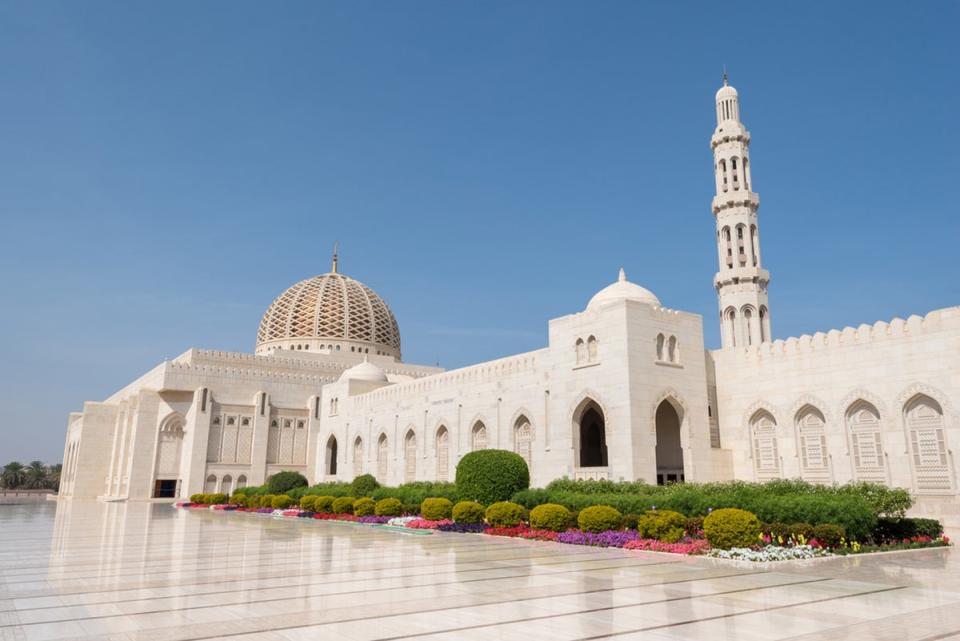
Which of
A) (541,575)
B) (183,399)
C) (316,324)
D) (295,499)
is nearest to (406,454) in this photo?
(295,499)

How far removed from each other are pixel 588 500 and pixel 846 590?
297 inches

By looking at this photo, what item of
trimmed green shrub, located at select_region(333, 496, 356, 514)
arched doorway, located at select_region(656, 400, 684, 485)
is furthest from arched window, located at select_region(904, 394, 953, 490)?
trimmed green shrub, located at select_region(333, 496, 356, 514)

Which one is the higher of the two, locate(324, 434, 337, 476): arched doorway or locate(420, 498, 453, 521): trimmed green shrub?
locate(324, 434, 337, 476): arched doorway

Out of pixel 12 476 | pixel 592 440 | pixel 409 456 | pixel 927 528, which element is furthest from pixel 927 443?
pixel 12 476

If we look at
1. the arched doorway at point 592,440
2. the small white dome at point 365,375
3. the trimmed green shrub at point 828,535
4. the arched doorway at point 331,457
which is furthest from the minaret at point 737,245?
the arched doorway at point 331,457

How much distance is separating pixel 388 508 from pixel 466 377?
26.0 feet

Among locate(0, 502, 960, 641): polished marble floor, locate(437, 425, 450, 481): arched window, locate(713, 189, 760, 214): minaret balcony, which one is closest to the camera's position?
locate(0, 502, 960, 641): polished marble floor

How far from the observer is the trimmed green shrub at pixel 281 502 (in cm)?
2567

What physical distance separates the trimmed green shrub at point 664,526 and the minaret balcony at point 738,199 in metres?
15.3

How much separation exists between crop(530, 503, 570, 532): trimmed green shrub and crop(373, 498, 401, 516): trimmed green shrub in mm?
6218

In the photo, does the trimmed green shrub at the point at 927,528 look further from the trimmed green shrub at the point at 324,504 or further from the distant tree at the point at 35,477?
the distant tree at the point at 35,477

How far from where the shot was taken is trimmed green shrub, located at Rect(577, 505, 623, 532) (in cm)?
1367

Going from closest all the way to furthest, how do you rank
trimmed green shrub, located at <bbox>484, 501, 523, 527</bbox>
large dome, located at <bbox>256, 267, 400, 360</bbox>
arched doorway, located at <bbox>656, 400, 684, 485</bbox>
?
trimmed green shrub, located at <bbox>484, 501, 523, 527</bbox> < arched doorway, located at <bbox>656, 400, 684, 485</bbox> < large dome, located at <bbox>256, 267, 400, 360</bbox>

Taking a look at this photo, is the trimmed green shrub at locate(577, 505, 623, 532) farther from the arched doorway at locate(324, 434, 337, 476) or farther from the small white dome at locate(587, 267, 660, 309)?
the arched doorway at locate(324, 434, 337, 476)
